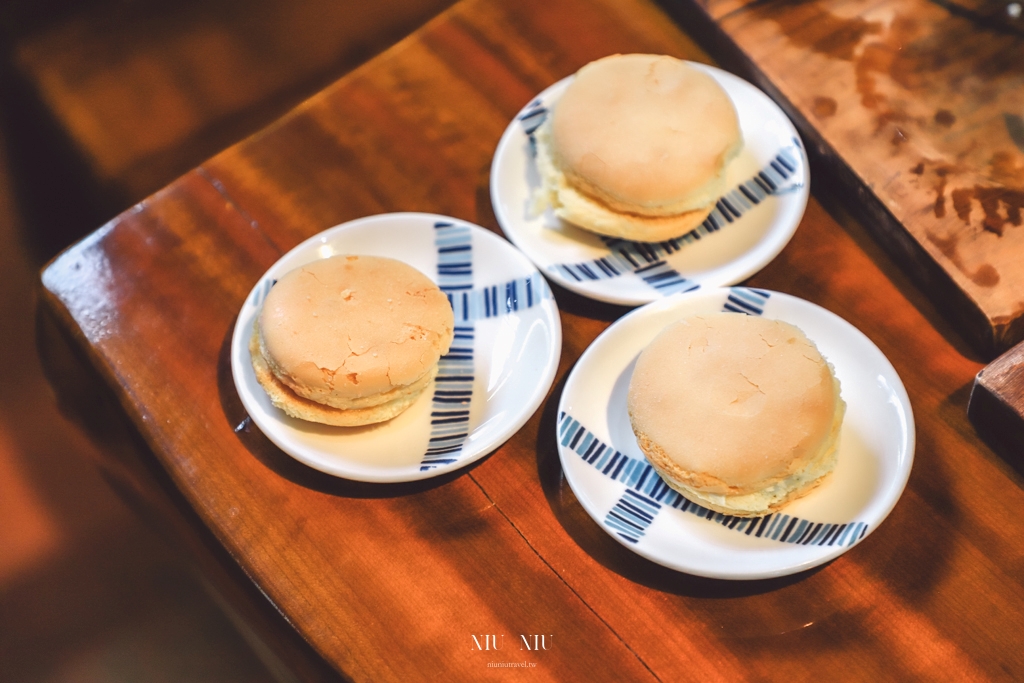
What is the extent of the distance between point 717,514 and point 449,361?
1.38 ft

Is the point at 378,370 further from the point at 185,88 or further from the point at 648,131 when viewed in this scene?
the point at 185,88

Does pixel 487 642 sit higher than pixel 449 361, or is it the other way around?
pixel 449 361

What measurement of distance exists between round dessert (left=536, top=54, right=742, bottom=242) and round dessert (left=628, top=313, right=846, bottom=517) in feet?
0.75

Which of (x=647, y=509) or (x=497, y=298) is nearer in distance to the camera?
(x=647, y=509)

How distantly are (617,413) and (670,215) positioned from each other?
0.31 metres

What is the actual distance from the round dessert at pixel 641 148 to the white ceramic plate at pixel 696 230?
5cm

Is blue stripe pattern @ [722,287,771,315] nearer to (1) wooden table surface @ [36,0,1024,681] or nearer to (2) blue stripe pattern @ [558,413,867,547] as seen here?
(1) wooden table surface @ [36,0,1024,681]

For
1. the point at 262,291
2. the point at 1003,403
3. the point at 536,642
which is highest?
the point at 262,291

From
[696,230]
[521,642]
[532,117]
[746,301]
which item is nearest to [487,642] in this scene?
[521,642]

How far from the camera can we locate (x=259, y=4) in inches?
77.5

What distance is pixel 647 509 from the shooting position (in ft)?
3.24

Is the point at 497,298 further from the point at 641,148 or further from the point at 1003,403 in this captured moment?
the point at 1003,403

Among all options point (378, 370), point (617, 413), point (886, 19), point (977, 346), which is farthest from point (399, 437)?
point (886, 19)

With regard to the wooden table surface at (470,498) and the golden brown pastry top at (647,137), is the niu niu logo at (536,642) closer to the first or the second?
the wooden table surface at (470,498)
